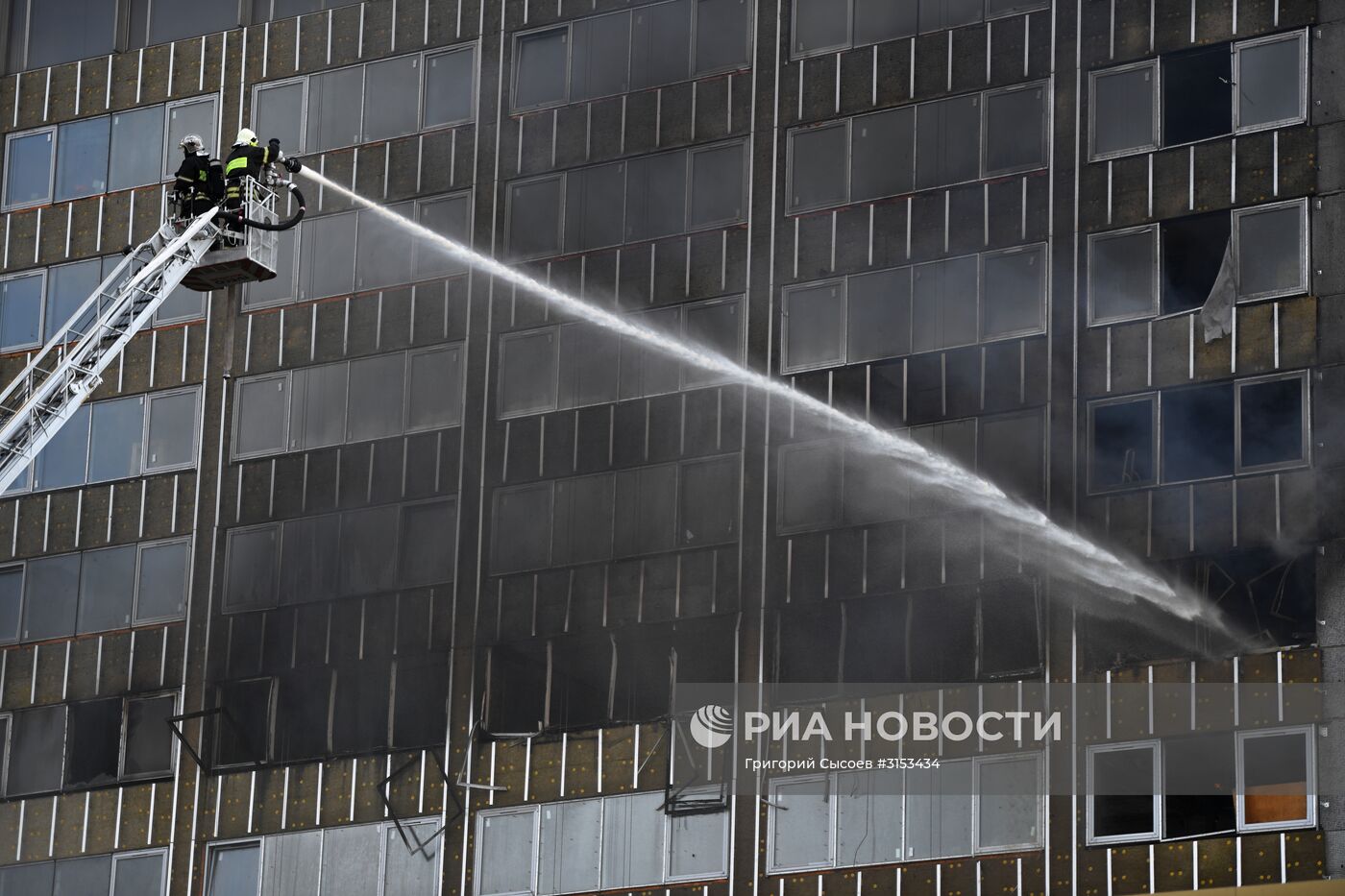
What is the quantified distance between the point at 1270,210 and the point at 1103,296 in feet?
12.2

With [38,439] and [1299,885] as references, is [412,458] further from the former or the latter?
[1299,885]

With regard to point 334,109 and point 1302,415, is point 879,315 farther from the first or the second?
point 334,109

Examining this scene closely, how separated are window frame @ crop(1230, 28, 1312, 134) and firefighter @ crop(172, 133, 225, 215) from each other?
66.5 feet

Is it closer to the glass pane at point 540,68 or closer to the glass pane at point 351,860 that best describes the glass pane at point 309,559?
the glass pane at point 351,860

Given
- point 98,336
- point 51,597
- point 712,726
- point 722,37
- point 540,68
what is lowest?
point 712,726

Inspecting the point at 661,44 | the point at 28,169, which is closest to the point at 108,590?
the point at 28,169

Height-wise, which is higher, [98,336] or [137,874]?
[98,336]

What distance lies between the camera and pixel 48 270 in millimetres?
68938

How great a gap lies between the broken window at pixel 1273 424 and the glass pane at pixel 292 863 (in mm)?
22185

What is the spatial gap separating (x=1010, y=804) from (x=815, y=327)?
1136 cm

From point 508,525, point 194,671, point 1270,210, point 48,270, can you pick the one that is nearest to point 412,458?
point 508,525

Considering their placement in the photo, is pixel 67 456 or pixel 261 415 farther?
pixel 67 456

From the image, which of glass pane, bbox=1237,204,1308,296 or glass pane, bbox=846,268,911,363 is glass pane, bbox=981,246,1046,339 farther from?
glass pane, bbox=1237,204,1308,296

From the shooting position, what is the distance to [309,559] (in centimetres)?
6278
